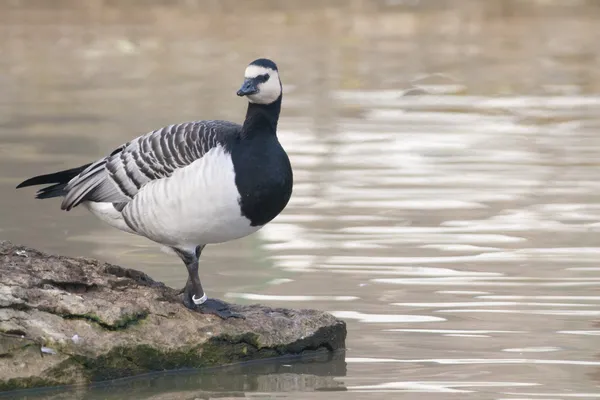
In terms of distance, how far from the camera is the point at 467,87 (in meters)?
22.0

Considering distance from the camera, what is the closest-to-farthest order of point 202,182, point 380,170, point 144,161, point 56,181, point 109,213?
point 202,182, point 144,161, point 109,213, point 56,181, point 380,170

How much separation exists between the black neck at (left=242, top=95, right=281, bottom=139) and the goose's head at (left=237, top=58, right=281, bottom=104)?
0.03 metres

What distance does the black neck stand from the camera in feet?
25.6

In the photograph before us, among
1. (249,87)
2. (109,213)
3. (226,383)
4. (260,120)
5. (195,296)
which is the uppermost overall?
(249,87)

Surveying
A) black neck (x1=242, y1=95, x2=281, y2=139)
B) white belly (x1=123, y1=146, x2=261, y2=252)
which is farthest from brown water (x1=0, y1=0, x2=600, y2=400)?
black neck (x1=242, y1=95, x2=281, y2=139)

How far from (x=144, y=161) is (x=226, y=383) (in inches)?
54.1

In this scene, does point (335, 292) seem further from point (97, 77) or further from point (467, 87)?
point (97, 77)

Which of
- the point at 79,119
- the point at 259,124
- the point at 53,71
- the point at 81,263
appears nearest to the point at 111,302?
the point at 81,263

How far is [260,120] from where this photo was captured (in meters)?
7.84

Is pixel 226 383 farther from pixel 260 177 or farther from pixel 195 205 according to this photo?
pixel 260 177

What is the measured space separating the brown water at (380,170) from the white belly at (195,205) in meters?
0.79

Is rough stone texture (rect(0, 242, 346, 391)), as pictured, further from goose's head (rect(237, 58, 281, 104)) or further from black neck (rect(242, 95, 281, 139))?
goose's head (rect(237, 58, 281, 104))

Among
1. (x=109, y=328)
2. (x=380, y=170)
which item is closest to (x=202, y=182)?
(x=109, y=328)

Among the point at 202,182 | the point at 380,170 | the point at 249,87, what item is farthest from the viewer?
the point at 380,170
